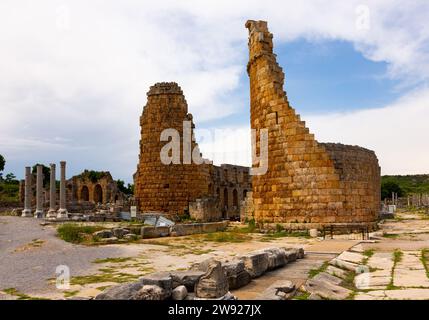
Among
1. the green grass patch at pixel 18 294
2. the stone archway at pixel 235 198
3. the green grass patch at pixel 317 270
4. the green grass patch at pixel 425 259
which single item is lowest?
the green grass patch at pixel 317 270

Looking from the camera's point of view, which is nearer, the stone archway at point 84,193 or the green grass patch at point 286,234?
the green grass patch at point 286,234

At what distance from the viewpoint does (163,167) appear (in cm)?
2794

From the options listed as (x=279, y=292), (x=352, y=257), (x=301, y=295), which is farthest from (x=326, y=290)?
(x=352, y=257)

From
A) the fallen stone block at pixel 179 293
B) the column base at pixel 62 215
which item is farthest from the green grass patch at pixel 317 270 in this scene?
the column base at pixel 62 215

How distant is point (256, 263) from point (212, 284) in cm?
203

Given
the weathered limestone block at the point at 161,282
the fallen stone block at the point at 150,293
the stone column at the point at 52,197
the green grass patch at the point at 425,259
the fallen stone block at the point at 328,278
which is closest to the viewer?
the fallen stone block at the point at 150,293

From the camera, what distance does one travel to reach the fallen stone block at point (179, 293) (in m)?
5.33

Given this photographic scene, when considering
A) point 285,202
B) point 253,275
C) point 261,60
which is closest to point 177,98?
point 261,60

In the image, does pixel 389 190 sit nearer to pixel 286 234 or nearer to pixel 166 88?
pixel 166 88

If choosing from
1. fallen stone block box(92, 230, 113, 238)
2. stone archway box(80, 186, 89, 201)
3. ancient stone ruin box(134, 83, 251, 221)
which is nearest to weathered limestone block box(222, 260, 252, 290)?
fallen stone block box(92, 230, 113, 238)

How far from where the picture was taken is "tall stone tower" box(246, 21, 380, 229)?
1567cm

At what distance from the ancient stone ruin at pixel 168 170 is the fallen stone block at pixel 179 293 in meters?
21.6

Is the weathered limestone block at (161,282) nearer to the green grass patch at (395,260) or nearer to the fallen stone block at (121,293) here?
the fallen stone block at (121,293)

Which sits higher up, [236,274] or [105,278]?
[236,274]
